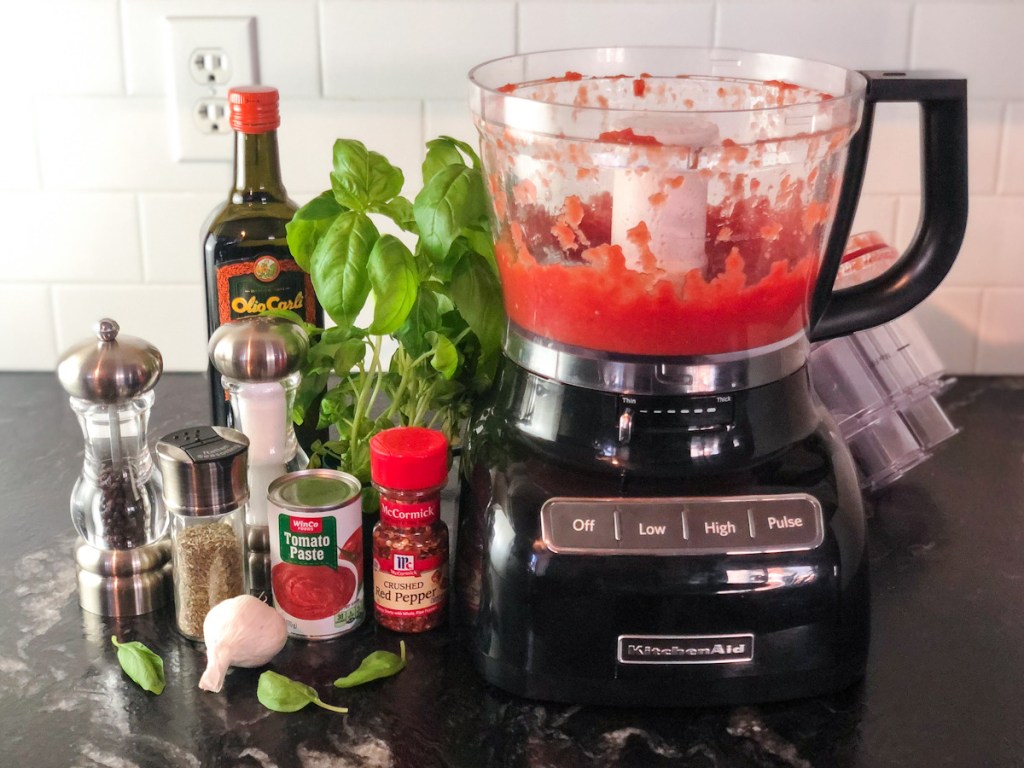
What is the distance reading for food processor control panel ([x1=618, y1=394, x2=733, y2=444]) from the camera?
713 mm

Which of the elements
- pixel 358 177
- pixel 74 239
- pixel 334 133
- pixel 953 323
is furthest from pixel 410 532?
pixel 953 323

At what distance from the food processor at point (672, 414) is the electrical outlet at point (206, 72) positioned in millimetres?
483

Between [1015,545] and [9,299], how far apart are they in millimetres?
1026

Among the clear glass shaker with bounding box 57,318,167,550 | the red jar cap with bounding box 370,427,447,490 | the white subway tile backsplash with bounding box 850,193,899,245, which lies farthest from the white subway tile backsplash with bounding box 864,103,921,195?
the clear glass shaker with bounding box 57,318,167,550

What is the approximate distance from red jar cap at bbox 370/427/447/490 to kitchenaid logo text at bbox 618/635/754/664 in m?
0.16

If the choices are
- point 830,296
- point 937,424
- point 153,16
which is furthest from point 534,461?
point 153,16

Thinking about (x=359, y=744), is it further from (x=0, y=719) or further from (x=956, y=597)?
(x=956, y=597)

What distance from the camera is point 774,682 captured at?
710 millimetres

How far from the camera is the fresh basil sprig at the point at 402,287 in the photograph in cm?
78

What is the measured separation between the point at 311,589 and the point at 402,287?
0.69ft

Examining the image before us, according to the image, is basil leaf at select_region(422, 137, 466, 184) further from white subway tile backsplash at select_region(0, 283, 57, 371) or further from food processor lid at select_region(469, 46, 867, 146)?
white subway tile backsplash at select_region(0, 283, 57, 371)

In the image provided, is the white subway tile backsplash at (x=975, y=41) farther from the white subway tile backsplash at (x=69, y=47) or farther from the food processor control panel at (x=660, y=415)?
the white subway tile backsplash at (x=69, y=47)

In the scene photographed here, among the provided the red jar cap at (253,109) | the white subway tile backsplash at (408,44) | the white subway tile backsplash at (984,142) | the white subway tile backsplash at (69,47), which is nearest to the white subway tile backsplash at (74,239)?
the white subway tile backsplash at (69,47)

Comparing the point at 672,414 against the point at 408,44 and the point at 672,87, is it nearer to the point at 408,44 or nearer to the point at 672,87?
the point at 672,87
